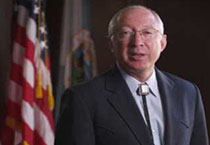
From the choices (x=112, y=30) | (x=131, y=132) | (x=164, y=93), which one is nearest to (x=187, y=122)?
(x=164, y=93)

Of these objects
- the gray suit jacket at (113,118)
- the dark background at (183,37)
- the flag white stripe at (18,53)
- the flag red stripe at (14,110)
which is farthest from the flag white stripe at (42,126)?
the gray suit jacket at (113,118)

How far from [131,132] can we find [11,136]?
1204 millimetres

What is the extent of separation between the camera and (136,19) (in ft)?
4.62

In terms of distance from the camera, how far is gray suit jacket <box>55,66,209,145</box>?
1361mm

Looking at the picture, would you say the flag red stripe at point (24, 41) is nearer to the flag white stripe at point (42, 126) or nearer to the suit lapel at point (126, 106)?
the flag white stripe at point (42, 126)

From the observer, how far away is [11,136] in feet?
7.73

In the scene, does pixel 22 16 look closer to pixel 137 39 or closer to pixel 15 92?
pixel 15 92

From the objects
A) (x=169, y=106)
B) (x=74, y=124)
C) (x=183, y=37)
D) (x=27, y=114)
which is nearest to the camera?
(x=74, y=124)

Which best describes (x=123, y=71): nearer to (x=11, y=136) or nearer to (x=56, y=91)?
(x=11, y=136)

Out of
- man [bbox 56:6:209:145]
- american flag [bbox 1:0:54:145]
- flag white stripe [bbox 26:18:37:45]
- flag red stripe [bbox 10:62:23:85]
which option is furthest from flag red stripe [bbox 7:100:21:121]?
man [bbox 56:6:209:145]

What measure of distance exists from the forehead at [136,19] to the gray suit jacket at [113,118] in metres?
0.21

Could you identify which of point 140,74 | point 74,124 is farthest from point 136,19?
point 74,124

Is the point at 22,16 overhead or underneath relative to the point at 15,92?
overhead

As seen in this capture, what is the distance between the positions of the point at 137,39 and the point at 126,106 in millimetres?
252
